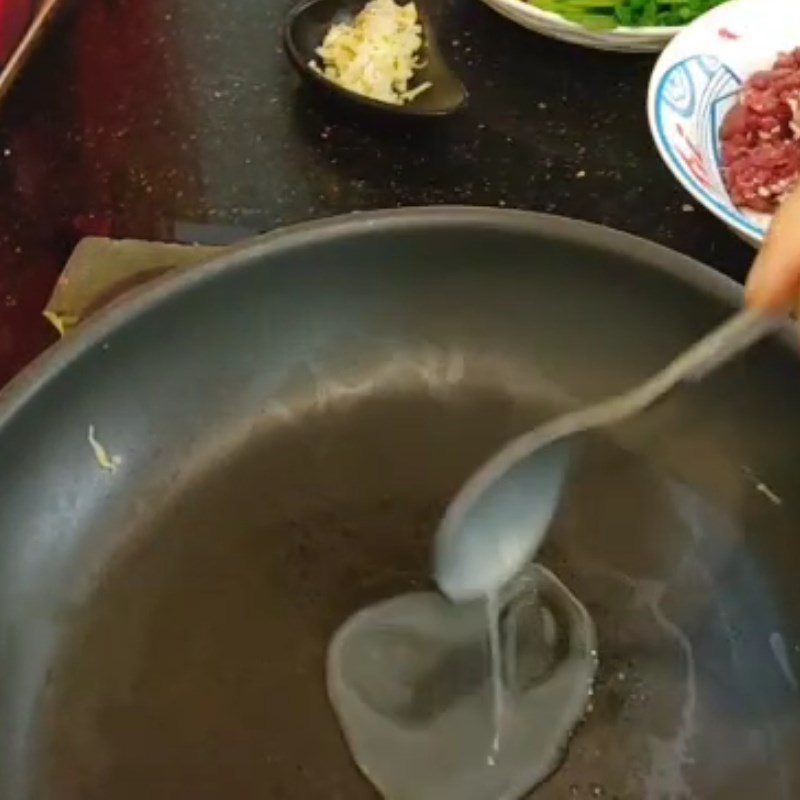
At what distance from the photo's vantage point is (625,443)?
2.68ft

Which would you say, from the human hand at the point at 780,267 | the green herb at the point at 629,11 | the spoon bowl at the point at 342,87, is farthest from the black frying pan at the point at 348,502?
the green herb at the point at 629,11

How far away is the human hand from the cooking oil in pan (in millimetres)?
187

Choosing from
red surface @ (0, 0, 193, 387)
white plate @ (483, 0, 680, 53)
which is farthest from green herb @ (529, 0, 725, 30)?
red surface @ (0, 0, 193, 387)

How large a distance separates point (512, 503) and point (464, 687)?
90mm

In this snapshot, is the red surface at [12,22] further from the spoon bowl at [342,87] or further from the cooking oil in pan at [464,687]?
the cooking oil in pan at [464,687]

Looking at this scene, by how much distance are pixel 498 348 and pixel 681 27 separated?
352 mm

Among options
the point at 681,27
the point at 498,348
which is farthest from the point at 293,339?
the point at 681,27

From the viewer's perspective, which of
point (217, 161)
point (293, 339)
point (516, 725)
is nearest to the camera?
point (516, 725)

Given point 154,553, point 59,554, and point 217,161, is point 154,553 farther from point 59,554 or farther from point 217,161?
point 217,161

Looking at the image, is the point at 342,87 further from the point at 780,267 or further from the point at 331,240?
the point at 780,267

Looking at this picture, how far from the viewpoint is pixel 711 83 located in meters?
1.01

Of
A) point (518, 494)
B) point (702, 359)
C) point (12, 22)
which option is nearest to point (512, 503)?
point (518, 494)

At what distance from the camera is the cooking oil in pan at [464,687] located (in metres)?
0.71

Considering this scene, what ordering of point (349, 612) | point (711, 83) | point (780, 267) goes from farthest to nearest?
point (711, 83), point (349, 612), point (780, 267)
